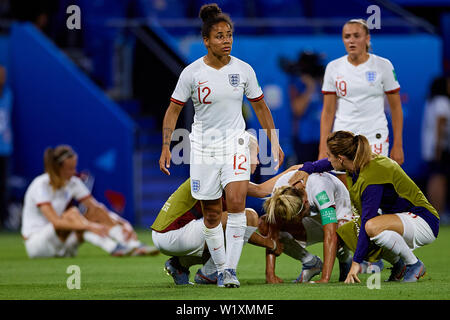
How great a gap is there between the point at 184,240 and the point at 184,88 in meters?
1.26

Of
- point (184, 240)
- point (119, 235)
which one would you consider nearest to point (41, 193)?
point (119, 235)

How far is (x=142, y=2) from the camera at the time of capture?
618 inches

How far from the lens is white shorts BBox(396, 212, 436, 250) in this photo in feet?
22.2

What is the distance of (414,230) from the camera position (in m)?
6.80

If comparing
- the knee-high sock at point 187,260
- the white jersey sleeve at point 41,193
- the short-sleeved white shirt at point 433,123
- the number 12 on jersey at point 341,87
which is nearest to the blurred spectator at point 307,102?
the short-sleeved white shirt at point 433,123

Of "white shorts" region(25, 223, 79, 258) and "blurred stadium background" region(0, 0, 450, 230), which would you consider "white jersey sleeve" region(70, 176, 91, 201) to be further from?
"blurred stadium background" region(0, 0, 450, 230)

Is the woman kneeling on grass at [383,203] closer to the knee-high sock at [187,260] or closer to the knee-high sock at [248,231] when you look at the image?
the knee-high sock at [248,231]

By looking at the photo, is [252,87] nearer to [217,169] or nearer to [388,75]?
[217,169]

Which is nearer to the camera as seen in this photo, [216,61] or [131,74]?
[216,61]
